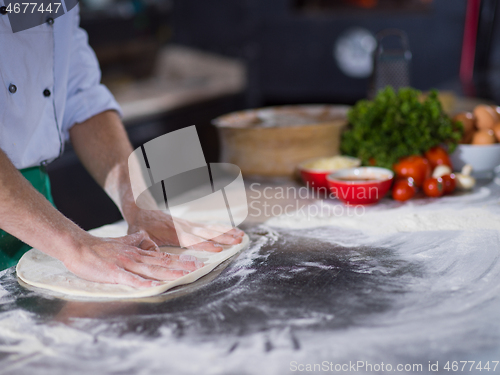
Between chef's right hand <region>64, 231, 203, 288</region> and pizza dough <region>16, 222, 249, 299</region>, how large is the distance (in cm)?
1

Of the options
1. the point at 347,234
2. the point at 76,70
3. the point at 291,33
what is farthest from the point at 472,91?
the point at 76,70

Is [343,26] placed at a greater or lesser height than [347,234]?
greater

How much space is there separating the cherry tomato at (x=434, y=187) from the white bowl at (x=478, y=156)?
0.71 feet

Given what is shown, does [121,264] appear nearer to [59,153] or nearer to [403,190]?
[59,153]

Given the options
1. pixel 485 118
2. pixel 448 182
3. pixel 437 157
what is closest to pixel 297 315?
pixel 448 182

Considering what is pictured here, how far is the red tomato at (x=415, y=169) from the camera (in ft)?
4.89

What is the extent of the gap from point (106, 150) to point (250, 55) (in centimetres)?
325

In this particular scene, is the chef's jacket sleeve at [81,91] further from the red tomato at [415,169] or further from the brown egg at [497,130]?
the brown egg at [497,130]

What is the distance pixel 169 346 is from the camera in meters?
0.77

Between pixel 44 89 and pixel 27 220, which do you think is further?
pixel 44 89

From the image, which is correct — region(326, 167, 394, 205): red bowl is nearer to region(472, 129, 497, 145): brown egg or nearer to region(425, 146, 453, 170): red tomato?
region(425, 146, 453, 170): red tomato

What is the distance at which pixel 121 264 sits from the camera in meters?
0.98

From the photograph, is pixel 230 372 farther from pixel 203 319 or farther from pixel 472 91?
pixel 472 91

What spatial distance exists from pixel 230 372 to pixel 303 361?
0.11m
